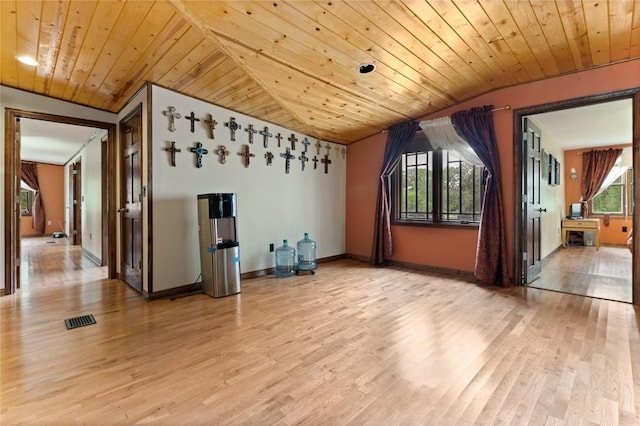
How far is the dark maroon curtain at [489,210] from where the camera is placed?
148 inches

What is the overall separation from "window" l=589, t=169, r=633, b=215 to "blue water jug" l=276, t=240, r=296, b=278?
25.2 feet

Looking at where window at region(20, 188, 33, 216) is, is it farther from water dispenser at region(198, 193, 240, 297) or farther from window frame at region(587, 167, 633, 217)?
window frame at region(587, 167, 633, 217)

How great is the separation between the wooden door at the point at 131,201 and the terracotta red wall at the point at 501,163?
3.42m

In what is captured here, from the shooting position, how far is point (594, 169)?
7.02 metres

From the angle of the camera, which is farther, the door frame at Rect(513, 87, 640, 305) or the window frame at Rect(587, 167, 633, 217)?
the window frame at Rect(587, 167, 633, 217)

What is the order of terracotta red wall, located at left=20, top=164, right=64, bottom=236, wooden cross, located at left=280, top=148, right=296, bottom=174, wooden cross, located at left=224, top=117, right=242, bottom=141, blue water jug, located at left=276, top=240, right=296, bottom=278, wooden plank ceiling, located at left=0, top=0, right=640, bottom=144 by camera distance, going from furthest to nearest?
terracotta red wall, located at left=20, top=164, right=64, bottom=236 < wooden cross, located at left=280, top=148, right=296, bottom=174 < blue water jug, located at left=276, top=240, right=296, bottom=278 < wooden cross, located at left=224, top=117, right=242, bottom=141 < wooden plank ceiling, located at left=0, top=0, right=640, bottom=144

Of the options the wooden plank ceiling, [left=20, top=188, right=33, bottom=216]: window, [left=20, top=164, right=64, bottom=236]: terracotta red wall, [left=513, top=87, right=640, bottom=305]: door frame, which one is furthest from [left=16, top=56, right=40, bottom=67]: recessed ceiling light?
[left=20, top=188, right=33, bottom=216]: window

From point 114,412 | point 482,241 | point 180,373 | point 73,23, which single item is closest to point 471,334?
point 482,241

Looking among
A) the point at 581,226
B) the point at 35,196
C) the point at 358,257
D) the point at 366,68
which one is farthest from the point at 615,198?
the point at 35,196

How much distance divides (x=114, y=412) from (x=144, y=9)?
257 cm

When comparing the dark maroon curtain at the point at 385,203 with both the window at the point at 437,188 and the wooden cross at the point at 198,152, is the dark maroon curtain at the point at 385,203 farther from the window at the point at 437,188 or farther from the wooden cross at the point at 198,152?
the wooden cross at the point at 198,152

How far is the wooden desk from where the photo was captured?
21.2 ft

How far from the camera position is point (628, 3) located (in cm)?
224

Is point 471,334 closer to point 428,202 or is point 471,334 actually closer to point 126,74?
point 428,202
